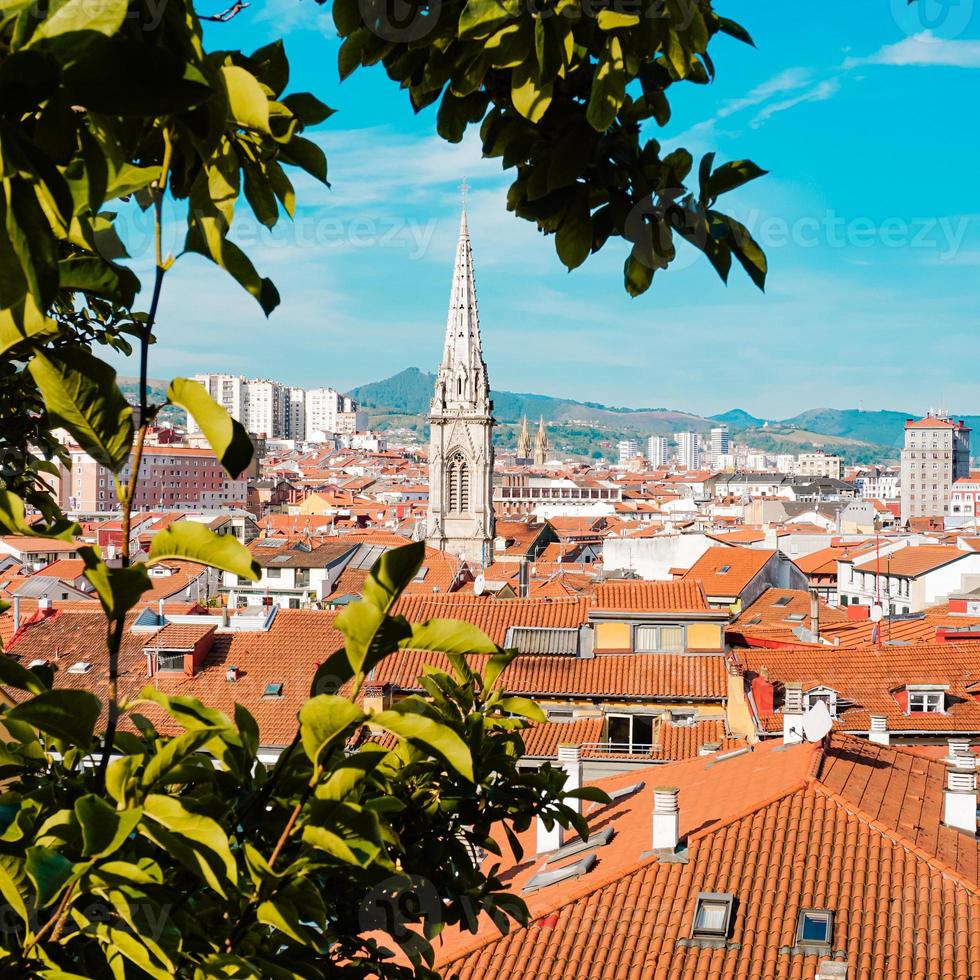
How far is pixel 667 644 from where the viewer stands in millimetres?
21719

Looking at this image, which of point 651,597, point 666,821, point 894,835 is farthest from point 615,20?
point 651,597

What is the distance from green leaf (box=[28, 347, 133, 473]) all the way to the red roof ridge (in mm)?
9520

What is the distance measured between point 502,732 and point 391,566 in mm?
1064

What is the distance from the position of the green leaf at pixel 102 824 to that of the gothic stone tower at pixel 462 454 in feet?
208

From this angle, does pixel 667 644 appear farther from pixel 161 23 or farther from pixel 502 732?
pixel 161 23

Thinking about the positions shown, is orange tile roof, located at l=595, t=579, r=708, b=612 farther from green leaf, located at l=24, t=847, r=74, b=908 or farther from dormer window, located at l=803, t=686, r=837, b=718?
green leaf, located at l=24, t=847, r=74, b=908

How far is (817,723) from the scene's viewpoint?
516 inches

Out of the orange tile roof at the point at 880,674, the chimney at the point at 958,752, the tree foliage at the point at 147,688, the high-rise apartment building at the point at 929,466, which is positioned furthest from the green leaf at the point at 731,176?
the high-rise apartment building at the point at 929,466

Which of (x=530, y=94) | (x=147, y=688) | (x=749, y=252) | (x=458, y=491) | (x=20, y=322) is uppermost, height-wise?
(x=530, y=94)

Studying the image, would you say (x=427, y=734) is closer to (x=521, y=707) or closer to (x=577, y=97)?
(x=521, y=707)

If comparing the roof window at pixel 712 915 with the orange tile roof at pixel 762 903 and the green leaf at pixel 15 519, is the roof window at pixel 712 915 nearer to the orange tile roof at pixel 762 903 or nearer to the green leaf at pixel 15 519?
the orange tile roof at pixel 762 903

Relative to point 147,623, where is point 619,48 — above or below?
above

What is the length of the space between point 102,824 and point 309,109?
4.34 ft

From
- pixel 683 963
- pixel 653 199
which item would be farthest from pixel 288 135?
pixel 683 963
